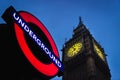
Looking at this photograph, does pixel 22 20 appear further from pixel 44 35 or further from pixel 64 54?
pixel 64 54

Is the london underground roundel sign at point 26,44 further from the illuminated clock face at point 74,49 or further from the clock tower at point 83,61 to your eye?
the illuminated clock face at point 74,49

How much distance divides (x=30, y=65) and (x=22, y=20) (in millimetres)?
1233

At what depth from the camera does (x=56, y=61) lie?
19.9 ft

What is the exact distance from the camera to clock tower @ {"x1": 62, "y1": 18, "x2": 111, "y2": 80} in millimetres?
48037

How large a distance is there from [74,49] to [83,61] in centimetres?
587

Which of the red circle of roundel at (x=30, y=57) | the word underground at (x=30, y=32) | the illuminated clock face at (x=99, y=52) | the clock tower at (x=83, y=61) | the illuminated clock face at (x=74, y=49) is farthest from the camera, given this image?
the illuminated clock face at (x=99, y=52)

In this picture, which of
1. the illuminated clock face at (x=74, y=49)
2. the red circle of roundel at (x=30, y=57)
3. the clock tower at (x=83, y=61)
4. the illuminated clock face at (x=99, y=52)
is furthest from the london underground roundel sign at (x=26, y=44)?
the illuminated clock face at (x=99, y=52)

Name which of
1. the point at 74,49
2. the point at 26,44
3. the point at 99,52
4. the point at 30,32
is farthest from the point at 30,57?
the point at 99,52

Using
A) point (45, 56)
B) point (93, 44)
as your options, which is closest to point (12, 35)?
point (45, 56)

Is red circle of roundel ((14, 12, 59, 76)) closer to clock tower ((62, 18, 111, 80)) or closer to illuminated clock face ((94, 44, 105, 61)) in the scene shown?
clock tower ((62, 18, 111, 80))

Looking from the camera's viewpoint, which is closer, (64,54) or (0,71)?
(0,71)

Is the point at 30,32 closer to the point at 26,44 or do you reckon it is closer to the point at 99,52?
the point at 26,44

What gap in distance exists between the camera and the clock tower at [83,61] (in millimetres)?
48037

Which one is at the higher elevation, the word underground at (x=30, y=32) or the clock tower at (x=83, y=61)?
the clock tower at (x=83, y=61)
